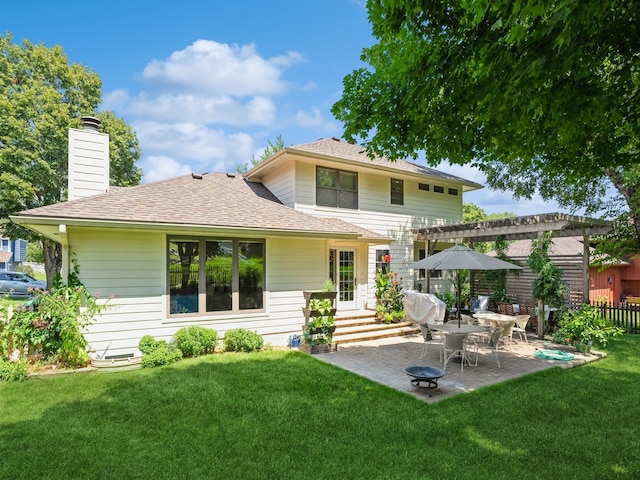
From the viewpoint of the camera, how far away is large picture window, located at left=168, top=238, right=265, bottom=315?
28.1 feet

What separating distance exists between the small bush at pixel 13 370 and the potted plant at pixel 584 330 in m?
12.2

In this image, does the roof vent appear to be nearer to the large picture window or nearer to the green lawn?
the large picture window

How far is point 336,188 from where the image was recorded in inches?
485

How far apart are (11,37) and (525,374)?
28830 millimetres

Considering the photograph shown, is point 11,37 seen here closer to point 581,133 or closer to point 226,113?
point 226,113

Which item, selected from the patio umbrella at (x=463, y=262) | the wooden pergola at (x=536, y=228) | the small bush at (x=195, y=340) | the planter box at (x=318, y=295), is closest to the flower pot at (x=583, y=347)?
the wooden pergola at (x=536, y=228)

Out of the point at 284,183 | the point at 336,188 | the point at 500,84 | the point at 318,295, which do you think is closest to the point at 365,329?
the point at 318,295

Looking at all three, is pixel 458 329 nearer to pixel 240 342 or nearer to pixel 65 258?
pixel 240 342

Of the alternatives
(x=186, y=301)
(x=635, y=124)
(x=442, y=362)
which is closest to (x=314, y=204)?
(x=186, y=301)

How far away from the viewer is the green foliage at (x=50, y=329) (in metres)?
6.86

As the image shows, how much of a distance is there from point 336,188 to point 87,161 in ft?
24.6

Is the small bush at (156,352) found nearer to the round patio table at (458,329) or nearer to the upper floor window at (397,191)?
the round patio table at (458,329)

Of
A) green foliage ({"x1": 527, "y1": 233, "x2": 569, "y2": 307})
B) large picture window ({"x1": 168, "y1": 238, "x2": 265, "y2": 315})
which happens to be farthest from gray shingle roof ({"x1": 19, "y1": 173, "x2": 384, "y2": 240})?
green foliage ({"x1": 527, "y1": 233, "x2": 569, "y2": 307})

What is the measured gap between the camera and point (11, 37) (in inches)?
A: 764
